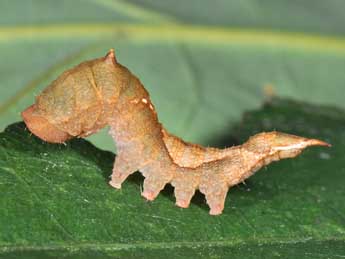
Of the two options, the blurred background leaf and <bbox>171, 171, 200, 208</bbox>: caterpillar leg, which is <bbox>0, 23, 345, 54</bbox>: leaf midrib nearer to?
the blurred background leaf

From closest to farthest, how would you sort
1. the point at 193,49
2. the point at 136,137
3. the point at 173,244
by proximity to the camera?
the point at 173,244
the point at 136,137
the point at 193,49

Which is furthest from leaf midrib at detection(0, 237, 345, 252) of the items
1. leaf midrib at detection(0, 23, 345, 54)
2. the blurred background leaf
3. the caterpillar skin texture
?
leaf midrib at detection(0, 23, 345, 54)

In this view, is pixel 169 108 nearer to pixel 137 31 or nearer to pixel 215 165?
pixel 137 31

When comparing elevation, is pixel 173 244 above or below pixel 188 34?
below

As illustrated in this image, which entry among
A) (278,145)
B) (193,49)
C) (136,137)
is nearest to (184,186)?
(136,137)

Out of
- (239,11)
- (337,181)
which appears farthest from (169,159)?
(239,11)

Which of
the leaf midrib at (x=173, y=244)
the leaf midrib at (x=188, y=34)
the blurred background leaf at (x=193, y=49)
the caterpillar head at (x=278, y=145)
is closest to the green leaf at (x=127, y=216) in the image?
the leaf midrib at (x=173, y=244)

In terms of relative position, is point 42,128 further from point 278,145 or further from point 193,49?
point 193,49
